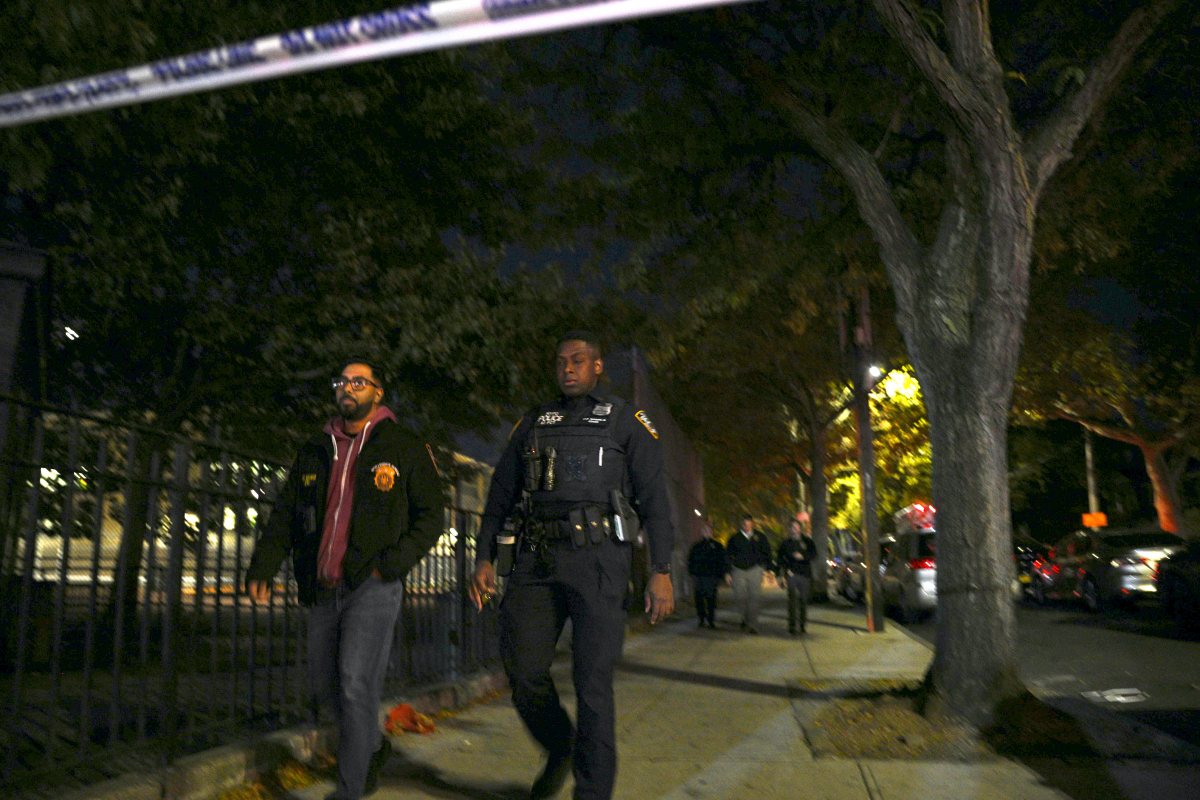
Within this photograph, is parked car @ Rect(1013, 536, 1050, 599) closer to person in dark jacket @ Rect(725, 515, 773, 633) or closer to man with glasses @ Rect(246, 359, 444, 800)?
person in dark jacket @ Rect(725, 515, 773, 633)

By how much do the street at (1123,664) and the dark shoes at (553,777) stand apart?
4.15m

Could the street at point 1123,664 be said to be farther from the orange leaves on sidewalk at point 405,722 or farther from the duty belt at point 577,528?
the orange leaves on sidewalk at point 405,722

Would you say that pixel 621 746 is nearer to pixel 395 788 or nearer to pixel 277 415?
pixel 395 788

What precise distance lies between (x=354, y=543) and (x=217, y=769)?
1400 millimetres

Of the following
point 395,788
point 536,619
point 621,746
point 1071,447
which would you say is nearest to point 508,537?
point 536,619

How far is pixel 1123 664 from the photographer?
34.7 ft

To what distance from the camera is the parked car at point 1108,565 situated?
16.5 metres

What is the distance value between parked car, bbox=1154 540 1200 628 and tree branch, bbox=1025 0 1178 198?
7.22m

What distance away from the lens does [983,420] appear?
712 centimetres

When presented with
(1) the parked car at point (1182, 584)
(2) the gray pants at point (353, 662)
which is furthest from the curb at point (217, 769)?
(1) the parked car at point (1182, 584)

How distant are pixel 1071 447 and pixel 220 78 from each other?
164ft

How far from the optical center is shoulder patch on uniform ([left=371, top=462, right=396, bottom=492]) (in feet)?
14.6

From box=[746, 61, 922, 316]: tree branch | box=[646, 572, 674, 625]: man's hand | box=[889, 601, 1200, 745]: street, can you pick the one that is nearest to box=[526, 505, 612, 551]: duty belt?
box=[646, 572, 674, 625]: man's hand

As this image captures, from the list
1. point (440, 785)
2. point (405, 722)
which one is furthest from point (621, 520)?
point (405, 722)
